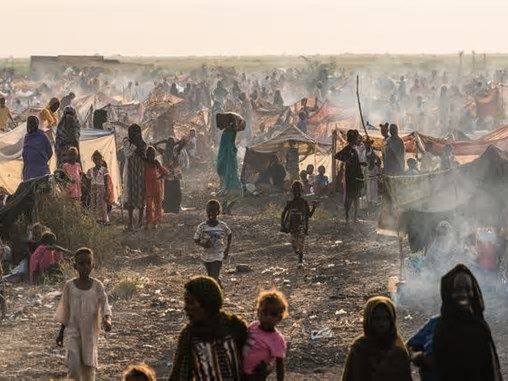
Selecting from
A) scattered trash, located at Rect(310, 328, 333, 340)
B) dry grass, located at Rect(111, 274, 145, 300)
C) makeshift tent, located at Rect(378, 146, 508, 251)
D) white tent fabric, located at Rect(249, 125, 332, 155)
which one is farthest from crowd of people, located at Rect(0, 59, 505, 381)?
makeshift tent, located at Rect(378, 146, 508, 251)

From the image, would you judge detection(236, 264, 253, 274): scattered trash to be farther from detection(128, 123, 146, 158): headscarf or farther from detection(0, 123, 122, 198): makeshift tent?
detection(0, 123, 122, 198): makeshift tent

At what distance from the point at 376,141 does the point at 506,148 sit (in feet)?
16.9

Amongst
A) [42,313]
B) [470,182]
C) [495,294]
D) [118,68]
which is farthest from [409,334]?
[118,68]

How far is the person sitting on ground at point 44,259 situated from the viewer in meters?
13.5

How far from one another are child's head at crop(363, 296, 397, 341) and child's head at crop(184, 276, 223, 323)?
0.73 meters

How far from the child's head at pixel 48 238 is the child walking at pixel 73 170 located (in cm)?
263

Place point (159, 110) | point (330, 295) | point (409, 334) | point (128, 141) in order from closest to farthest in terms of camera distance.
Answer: point (409, 334)
point (330, 295)
point (128, 141)
point (159, 110)

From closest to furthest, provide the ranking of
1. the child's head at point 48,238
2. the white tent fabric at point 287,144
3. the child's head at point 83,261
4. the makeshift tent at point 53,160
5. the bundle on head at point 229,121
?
the child's head at point 83,261, the child's head at point 48,238, the makeshift tent at point 53,160, the bundle on head at point 229,121, the white tent fabric at point 287,144

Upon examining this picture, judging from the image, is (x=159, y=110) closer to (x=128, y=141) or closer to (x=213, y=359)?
(x=128, y=141)

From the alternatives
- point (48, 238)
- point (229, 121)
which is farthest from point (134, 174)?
point (48, 238)

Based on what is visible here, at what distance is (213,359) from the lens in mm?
6059

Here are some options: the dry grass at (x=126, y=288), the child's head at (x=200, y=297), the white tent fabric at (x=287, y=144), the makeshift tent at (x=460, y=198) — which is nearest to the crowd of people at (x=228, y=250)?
the child's head at (x=200, y=297)

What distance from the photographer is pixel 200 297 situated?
236 inches

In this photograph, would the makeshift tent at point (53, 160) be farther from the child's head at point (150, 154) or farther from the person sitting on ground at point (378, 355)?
the person sitting on ground at point (378, 355)
